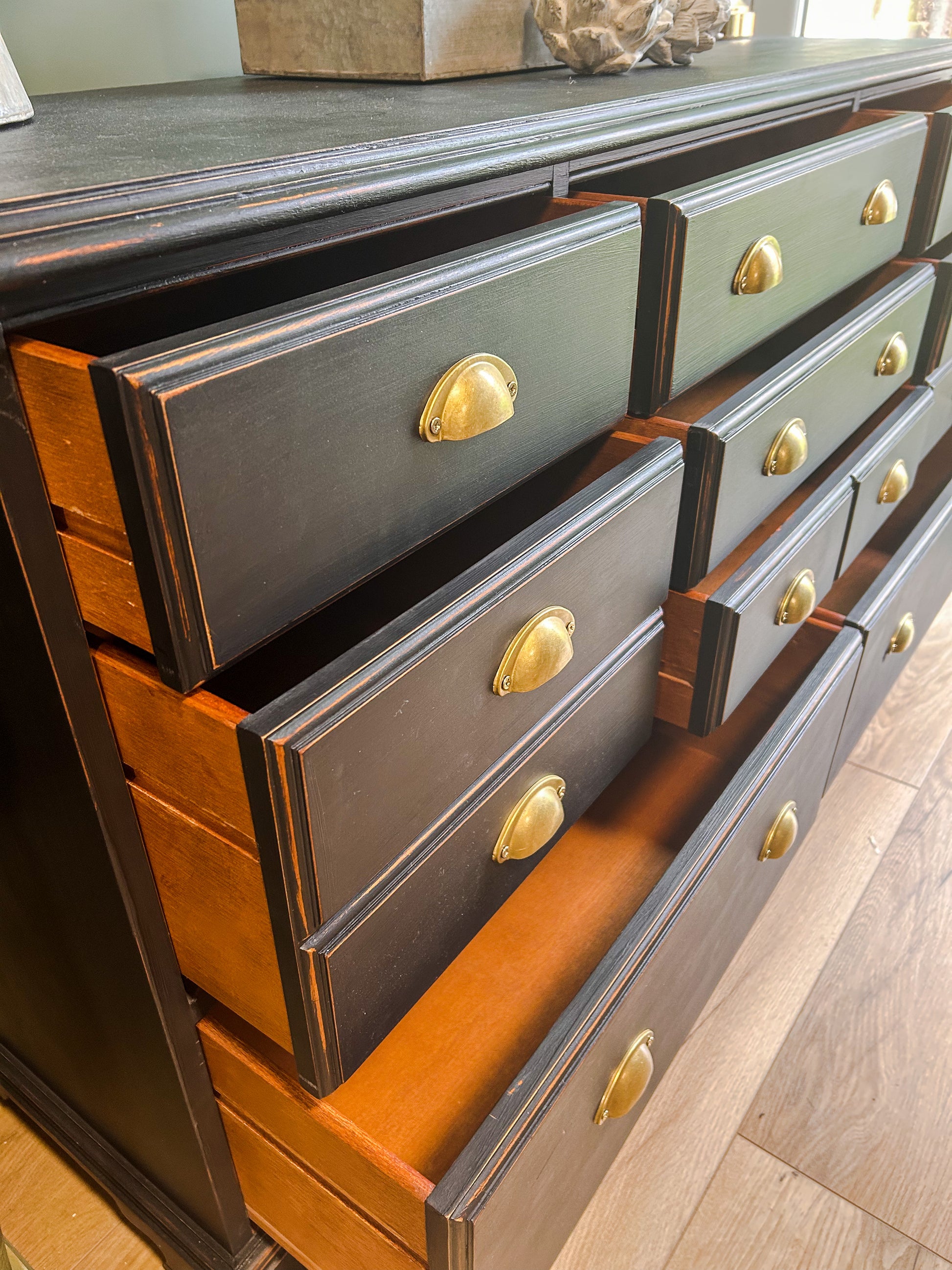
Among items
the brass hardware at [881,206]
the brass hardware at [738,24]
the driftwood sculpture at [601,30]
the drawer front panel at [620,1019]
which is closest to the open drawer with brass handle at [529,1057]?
the drawer front panel at [620,1019]

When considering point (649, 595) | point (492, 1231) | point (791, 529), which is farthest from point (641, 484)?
point (492, 1231)

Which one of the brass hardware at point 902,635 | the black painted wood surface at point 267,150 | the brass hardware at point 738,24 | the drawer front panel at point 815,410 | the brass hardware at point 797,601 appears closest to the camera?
the black painted wood surface at point 267,150

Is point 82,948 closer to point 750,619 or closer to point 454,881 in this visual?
point 454,881

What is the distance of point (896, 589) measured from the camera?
3.04ft

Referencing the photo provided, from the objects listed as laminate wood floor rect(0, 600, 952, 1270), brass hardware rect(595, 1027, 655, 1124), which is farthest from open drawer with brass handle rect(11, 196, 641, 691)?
laminate wood floor rect(0, 600, 952, 1270)

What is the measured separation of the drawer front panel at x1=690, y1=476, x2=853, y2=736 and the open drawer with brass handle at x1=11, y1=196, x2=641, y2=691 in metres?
0.22

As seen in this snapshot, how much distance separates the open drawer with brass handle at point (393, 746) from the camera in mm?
370

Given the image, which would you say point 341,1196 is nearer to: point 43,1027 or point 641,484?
point 43,1027

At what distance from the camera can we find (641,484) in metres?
0.54

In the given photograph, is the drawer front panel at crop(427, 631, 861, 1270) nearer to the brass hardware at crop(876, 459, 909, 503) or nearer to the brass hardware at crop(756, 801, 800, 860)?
the brass hardware at crop(756, 801, 800, 860)

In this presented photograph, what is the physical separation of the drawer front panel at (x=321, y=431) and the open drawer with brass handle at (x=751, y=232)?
68 mm

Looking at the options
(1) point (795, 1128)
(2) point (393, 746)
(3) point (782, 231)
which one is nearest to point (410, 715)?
(2) point (393, 746)

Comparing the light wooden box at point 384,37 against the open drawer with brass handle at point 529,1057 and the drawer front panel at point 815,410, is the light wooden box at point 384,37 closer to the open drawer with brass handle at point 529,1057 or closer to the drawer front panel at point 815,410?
the drawer front panel at point 815,410

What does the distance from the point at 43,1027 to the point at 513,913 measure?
0.33 meters
